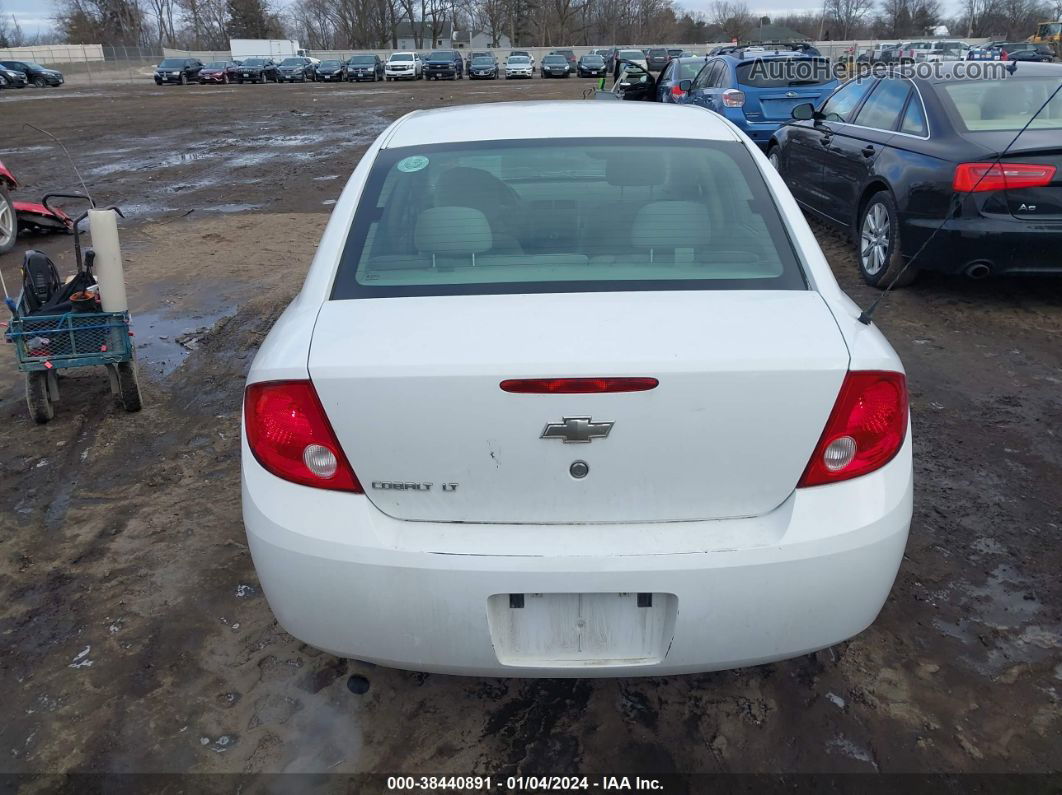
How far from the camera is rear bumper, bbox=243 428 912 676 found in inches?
83.0

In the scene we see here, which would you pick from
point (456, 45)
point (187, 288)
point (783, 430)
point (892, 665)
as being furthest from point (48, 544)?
point (456, 45)

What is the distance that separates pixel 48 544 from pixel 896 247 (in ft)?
18.9

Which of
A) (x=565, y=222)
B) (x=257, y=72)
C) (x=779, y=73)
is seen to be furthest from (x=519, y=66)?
(x=565, y=222)

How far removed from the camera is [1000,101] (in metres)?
6.24

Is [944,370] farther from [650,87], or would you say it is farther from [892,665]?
[650,87]

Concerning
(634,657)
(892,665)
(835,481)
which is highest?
(835,481)

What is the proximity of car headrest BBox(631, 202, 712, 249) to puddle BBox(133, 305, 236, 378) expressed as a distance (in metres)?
3.81

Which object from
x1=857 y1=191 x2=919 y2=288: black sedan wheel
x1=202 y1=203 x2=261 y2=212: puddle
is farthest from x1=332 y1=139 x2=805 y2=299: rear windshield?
x1=202 y1=203 x2=261 y2=212: puddle

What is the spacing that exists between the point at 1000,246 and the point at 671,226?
3873 mm

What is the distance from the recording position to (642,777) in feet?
7.87

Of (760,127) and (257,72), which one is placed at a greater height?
(257,72)

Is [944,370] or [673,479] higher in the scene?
[673,479]

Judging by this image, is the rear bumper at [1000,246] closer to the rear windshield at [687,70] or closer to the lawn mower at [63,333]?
the lawn mower at [63,333]

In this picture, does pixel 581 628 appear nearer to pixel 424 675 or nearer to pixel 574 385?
pixel 574 385
